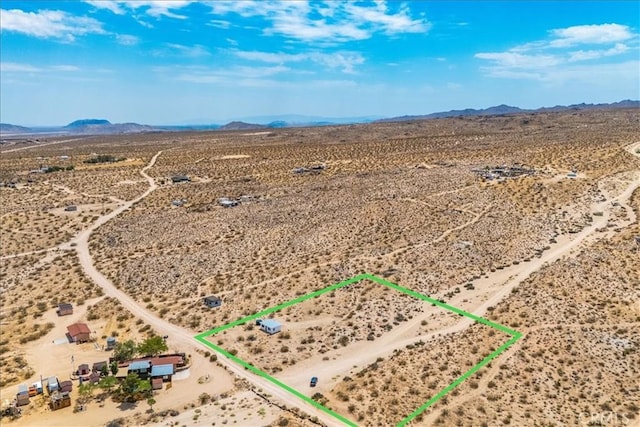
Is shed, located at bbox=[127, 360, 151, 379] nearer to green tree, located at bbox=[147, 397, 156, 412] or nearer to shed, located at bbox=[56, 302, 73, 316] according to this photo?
green tree, located at bbox=[147, 397, 156, 412]

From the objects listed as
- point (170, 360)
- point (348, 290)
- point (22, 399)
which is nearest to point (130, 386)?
point (170, 360)

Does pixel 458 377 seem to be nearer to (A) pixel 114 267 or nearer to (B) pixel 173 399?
(B) pixel 173 399

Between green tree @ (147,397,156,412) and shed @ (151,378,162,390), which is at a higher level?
shed @ (151,378,162,390)

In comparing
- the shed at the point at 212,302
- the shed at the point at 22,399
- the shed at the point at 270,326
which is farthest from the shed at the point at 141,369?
the shed at the point at 212,302

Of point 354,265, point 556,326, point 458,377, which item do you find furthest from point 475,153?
point 458,377

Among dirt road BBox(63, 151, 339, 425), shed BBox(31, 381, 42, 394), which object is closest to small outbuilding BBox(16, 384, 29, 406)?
shed BBox(31, 381, 42, 394)

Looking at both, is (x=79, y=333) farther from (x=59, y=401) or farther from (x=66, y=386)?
(x=59, y=401)

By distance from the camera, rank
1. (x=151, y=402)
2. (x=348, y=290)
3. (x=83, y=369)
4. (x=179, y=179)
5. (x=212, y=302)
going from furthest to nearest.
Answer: (x=179, y=179)
(x=348, y=290)
(x=212, y=302)
(x=83, y=369)
(x=151, y=402)

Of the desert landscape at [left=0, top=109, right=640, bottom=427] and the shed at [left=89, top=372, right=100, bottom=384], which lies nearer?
the desert landscape at [left=0, top=109, right=640, bottom=427]
